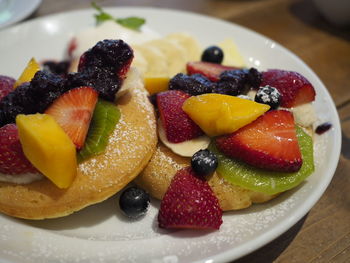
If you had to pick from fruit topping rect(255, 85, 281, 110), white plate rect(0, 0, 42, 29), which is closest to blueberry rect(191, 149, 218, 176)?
fruit topping rect(255, 85, 281, 110)

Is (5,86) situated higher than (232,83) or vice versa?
(232,83)

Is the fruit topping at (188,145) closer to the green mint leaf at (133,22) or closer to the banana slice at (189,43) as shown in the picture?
the banana slice at (189,43)

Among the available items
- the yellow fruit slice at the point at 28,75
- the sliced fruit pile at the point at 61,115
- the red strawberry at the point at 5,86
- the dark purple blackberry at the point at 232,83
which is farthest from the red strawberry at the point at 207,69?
the red strawberry at the point at 5,86

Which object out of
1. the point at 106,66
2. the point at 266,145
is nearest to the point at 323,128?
the point at 266,145

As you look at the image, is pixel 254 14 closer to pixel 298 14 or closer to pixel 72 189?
pixel 298 14

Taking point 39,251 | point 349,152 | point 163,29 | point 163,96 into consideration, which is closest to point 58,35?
point 163,29

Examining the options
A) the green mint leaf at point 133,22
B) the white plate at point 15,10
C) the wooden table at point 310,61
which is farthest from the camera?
the white plate at point 15,10

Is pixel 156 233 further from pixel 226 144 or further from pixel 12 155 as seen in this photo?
pixel 12 155

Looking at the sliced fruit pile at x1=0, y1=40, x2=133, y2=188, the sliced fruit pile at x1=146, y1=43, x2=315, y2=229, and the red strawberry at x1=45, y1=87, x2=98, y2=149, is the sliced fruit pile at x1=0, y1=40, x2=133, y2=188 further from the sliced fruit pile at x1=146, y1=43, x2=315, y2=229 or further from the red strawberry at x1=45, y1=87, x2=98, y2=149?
the sliced fruit pile at x1=146, y1=43, x2=315, y2=229
